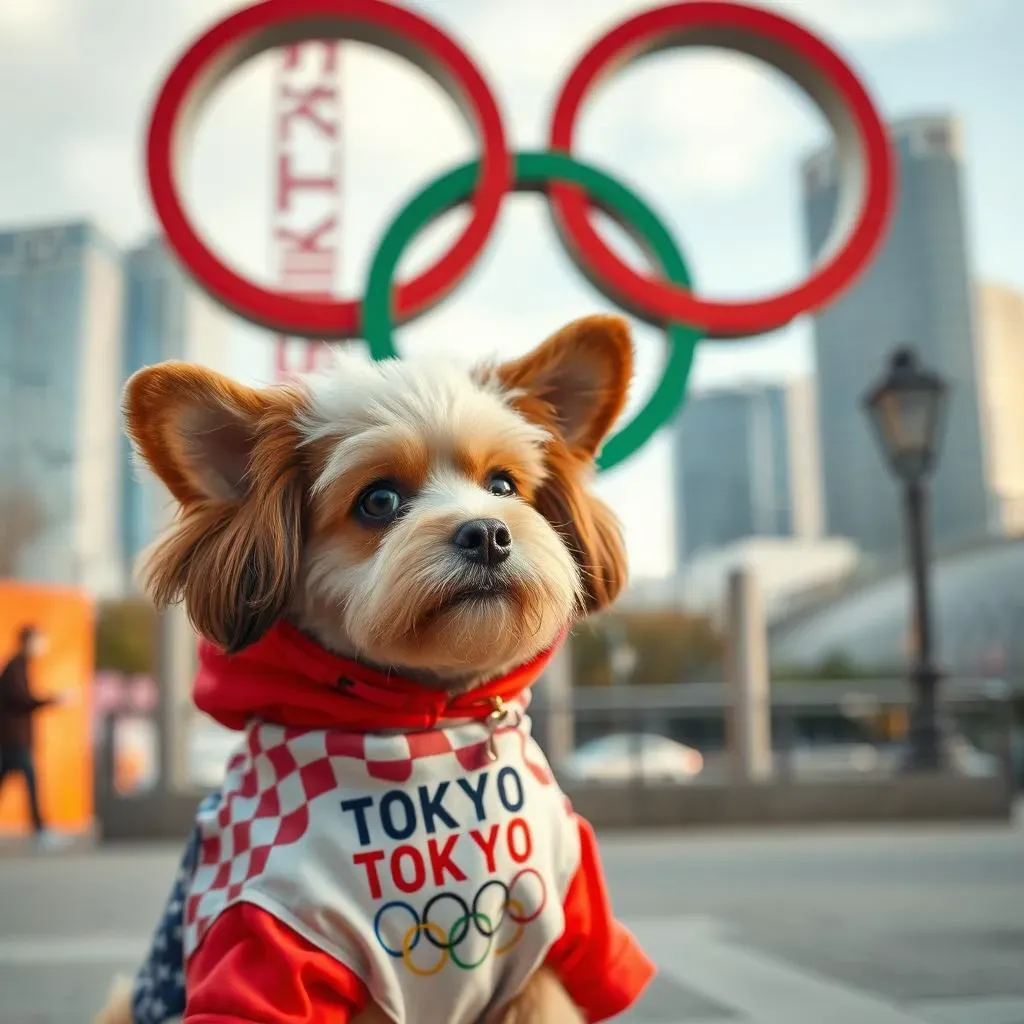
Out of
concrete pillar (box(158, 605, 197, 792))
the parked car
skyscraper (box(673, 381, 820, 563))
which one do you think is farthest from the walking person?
skyscraper (box(673, 381, 820, 563))

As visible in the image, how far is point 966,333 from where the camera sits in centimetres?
9019

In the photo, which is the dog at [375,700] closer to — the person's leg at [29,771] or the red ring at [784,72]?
the person's leg at [29,771]

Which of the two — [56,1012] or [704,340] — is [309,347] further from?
[56,1012]

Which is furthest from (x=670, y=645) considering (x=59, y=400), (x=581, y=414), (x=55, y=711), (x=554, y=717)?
(x=581, y=414)

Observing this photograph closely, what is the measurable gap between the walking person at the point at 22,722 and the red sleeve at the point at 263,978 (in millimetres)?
8059

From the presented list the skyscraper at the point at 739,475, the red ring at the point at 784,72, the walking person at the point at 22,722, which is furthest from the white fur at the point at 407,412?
the skyscraper at the point at 739,475

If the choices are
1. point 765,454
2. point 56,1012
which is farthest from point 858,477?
point 56,1012

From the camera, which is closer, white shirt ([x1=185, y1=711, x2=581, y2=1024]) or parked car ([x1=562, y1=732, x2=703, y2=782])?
white shirt ([x1=185, y1=711, x2=581, y2=1024])

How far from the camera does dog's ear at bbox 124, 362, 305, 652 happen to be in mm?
2102

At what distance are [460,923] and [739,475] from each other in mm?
101583

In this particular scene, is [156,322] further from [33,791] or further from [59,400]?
[33,791]

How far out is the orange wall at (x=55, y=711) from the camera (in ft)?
34.5

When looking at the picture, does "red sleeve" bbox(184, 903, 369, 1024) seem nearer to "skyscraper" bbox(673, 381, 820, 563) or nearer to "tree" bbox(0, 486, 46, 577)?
"tree" bbox(0, 486, 46, 577)

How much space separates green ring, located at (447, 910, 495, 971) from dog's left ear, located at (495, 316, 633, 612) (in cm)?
65
